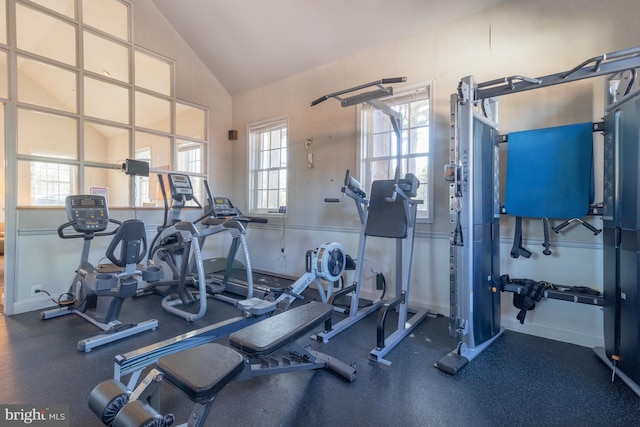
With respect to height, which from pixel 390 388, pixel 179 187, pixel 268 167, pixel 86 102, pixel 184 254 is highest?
pixel 86 102

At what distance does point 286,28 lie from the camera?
166 inches

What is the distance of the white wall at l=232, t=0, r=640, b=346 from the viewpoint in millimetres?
2725

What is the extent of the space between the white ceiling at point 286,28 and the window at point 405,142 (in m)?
0.79

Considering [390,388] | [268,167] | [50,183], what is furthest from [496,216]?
[50,183]

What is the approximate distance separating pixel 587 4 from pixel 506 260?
2424 millimetres

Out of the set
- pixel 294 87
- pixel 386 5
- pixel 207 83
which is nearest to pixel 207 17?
pixel 207 83

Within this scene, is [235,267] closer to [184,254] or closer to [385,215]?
[184,254]

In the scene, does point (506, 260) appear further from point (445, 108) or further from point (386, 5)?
point (386, 5)

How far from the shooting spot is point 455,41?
335cm

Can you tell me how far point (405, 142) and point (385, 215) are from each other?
1.23m

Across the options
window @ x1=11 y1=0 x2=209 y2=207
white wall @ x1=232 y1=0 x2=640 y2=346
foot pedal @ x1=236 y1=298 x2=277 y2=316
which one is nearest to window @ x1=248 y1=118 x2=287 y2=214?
white wall @ x1=232 y1=0 x2=640 y2=346

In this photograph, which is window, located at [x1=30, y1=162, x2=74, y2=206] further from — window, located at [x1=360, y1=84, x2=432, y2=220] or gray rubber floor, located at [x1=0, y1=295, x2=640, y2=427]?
window, located at [x1=360, y1=84, x2=432, y2=220]

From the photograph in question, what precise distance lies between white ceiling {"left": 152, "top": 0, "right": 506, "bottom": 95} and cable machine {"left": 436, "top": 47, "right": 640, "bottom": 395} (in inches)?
56.7

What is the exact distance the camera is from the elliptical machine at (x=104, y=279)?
9.14 ft
